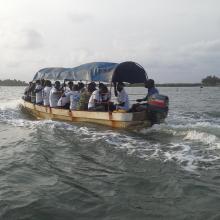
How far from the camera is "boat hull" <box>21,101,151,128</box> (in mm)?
12758

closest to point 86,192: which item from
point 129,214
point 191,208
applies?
point 129,214

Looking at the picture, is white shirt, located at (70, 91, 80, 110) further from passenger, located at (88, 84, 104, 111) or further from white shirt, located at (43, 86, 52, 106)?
white shirt, located at (43, 86, 52, 106)

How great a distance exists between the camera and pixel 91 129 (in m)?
13.5

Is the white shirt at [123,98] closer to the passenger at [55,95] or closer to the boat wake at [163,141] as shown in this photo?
the boat wake at [163,141]

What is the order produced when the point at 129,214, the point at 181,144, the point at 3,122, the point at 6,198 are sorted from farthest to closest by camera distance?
the point at 3,122, the point at 181,144, the point at 6,198, the point at 129,214

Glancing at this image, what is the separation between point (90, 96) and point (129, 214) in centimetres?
1004

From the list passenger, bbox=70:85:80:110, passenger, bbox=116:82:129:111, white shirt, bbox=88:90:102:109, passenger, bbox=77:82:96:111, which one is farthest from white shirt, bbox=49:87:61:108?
passenger, bbox=116:82:129:111

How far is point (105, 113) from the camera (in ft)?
44.8

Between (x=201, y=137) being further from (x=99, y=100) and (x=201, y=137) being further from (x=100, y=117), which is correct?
(x=99, y=100)

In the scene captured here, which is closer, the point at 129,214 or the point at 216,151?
the point at 129,214

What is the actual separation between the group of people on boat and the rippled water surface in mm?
1678

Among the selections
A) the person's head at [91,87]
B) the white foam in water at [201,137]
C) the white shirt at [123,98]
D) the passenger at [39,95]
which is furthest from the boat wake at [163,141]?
the passenger at [39,95]

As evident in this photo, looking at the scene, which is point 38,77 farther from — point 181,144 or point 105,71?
point 181,144

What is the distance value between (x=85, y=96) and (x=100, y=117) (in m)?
1.62
